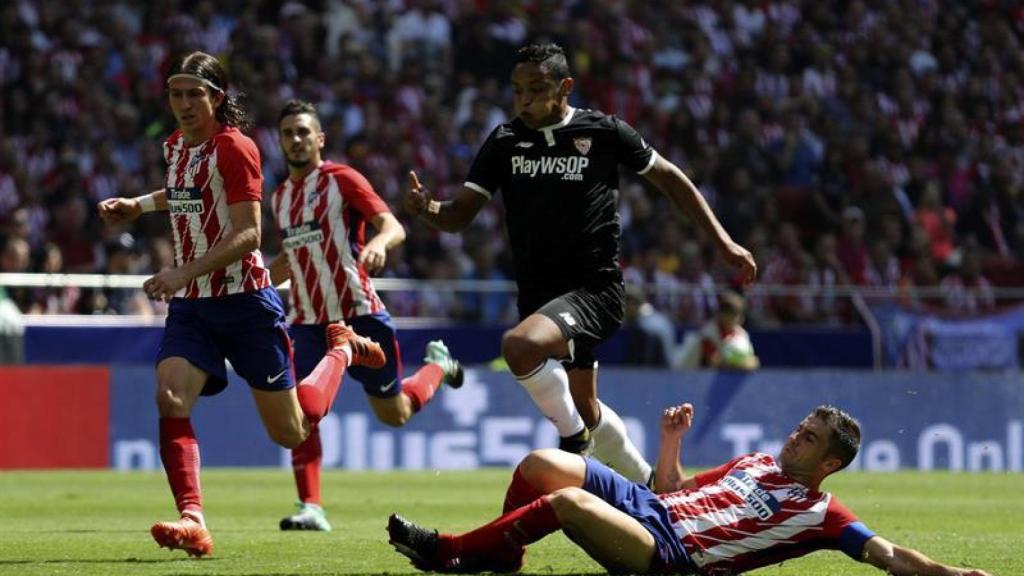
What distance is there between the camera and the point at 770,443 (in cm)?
1988

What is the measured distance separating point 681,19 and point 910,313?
7.69 meters

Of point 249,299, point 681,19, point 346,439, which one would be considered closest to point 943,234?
point 681,19

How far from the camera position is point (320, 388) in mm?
9477

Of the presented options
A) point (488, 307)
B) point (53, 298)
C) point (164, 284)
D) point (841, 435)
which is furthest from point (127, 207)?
point (488, 307)

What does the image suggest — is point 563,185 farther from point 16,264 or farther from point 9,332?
point 16,264

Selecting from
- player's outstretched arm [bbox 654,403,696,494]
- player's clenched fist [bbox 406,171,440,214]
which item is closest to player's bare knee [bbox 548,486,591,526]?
player's outstretched arm [bbox 654,403,696,494]

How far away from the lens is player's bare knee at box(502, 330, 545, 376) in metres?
8.98

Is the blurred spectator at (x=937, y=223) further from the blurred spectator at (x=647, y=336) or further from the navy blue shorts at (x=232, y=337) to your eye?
the navy blue shorts at (x=232, y=337)

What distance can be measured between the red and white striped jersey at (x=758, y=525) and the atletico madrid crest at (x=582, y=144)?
2616 mm

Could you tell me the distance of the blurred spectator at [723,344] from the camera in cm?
1945

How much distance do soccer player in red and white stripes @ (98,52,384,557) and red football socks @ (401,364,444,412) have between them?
268cm

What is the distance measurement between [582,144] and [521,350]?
4.17 feet

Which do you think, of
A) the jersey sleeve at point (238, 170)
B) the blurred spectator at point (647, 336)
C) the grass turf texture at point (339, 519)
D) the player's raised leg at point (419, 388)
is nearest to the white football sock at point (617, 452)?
the grass turf texture at point (339, 519)

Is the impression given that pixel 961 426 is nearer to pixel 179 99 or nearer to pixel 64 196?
pixel 64 196
